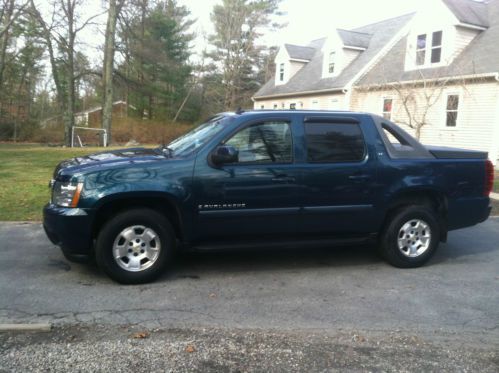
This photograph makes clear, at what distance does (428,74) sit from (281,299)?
16.7 meters

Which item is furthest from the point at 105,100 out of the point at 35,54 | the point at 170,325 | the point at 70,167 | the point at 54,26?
the point at 170,325

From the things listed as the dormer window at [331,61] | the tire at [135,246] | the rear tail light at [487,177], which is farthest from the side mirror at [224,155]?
the dormer window at [331,61]

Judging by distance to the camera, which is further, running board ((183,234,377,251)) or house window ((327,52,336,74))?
house window ((327,52,336,74))

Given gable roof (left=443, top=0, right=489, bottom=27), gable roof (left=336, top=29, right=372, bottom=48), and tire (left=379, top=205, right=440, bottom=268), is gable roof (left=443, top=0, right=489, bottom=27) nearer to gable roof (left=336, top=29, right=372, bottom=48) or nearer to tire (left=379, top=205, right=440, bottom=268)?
gable roof (left=336, top=29, right=372, bottom=48)

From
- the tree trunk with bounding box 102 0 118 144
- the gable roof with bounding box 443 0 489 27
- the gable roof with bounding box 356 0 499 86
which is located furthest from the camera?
the tree trunk with bounding box 102 0 118 144

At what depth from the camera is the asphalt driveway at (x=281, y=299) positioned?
12.1ft

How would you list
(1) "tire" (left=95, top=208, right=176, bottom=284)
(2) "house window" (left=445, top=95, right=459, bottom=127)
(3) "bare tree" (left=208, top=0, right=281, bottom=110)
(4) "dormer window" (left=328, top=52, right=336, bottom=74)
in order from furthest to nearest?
(3) "bare tree" (left=208, top=0, right=281, bottom=110) → (4) "dormer window" (left=328, top=52, right=336, bottom=74) → (2) "house window" (left=445, top=95, right=459, bottom=127) → (1) "tire" (left=95, top=208, right=176, bottom=284)

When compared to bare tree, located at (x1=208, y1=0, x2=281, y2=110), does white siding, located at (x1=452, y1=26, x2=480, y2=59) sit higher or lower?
lower

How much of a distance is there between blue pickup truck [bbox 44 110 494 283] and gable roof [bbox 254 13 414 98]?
714 inches

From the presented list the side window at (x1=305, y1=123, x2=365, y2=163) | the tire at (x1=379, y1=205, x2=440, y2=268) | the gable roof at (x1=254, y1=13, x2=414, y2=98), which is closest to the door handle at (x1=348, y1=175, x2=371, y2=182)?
the side window at (x1=305, y1=123, x2=365, y2=163)

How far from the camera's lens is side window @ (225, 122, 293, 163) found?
16.1 ft

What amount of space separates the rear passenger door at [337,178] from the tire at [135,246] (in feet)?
5.09

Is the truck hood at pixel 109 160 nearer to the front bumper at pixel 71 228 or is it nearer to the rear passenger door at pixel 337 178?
the front bumper at pixel 71 228

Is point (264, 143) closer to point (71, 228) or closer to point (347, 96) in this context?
point (71, 228)
